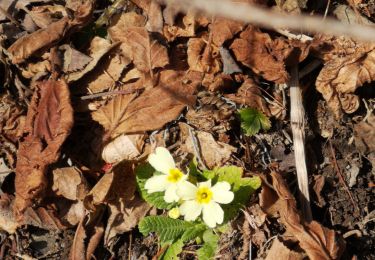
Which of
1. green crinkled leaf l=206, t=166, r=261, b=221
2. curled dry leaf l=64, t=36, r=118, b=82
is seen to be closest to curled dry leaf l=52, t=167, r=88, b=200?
curled dry leaf l=64, t=36, r=118, b=82

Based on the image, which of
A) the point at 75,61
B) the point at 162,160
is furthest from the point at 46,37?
the point at 162,160

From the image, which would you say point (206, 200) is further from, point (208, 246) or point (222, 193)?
point (208, 246)

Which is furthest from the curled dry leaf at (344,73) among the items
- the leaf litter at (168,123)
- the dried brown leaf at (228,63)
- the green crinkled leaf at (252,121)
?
the dried brown leaf at (228,63)

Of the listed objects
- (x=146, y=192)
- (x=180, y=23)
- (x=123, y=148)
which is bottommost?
(x=146, y=192)

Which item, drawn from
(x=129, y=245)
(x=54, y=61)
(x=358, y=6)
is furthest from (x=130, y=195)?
(x=358, y=6)

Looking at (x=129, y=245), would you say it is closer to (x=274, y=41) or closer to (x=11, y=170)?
(x=11, y=170)

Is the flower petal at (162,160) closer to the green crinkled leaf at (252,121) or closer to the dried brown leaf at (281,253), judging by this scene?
the green crinkled leaf at (252,121)

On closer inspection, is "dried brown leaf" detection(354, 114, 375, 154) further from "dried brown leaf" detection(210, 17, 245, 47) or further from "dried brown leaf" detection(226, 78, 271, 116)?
"dried brown leaf" detection(210, 17, 245, 47)

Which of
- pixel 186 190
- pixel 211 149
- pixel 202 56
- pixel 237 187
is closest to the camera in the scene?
pixel 186 190
